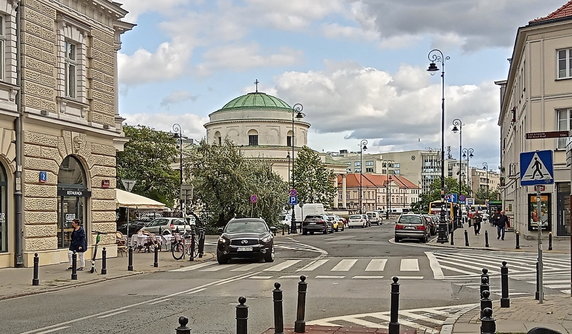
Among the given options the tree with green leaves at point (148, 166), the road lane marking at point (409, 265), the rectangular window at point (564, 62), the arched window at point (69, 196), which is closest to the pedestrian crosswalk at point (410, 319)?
the road lane marking at point (409, 265)

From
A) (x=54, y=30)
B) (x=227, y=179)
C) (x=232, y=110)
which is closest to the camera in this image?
(x=54, y=30)

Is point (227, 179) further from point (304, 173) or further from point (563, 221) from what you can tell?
point (304, 173)

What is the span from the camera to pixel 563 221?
37750 millimetres

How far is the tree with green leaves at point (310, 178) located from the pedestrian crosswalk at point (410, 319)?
259 ft

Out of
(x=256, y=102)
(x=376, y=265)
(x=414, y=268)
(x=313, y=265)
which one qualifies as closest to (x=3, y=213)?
(x=313, y=265)

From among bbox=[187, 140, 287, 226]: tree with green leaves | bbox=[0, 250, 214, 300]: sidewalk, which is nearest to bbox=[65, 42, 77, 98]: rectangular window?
bbox=[0, 250, 214, 300]: sidewalk

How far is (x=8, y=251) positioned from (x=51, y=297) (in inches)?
293

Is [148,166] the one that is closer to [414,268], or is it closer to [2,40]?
[2,40]

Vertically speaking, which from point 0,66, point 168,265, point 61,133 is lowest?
point 168,265

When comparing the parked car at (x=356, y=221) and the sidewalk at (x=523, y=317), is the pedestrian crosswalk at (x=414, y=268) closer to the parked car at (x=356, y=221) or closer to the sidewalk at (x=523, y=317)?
the sidewalk at (x=523, y=317)

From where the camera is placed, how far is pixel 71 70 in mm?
26188

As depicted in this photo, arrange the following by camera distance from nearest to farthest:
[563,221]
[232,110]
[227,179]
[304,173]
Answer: [563,221] → [227,179] → [304,173] → [232,110]

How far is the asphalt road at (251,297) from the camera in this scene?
11.9 m

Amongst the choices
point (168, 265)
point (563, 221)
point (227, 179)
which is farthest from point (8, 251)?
point (227, 179)
